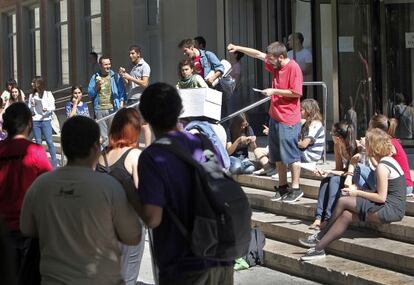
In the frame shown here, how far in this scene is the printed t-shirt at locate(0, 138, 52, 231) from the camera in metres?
4.94

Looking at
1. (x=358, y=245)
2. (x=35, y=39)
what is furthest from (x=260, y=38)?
(x=35, y=39)

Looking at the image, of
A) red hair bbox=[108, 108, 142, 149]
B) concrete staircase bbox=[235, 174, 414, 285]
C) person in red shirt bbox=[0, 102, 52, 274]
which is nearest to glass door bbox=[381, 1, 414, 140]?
concrete staircase bbox=[235, 174, 414, 285]

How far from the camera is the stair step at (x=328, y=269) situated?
6.82 meters

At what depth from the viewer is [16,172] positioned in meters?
4.95

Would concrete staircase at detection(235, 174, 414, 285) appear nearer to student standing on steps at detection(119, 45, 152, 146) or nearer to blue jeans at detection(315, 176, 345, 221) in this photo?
blue jeans at detection(315, 176, 345, 221)

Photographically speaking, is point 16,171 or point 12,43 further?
point 12,43

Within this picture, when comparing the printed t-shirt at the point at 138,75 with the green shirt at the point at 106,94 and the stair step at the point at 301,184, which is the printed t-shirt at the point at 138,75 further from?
the stair step at the point at 301,184

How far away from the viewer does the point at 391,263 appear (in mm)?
7043

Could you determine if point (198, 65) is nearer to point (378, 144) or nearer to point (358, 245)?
point (378, 144)

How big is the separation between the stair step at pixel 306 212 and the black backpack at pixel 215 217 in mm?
3963

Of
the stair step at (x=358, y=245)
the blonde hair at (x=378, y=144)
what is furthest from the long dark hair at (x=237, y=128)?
the blonde hair at (x=378, y=144)

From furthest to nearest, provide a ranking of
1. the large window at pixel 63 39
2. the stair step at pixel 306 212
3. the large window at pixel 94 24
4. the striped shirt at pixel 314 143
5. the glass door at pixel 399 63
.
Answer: the large window at pixel 63 39, the large window at pixel 94 24, the glass door at pixel 399 63, the striped shirt at pixel 314 143, the stair step at pixel 306 212

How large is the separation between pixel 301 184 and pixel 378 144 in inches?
77.6

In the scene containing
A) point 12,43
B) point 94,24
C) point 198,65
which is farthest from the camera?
point 12,43
